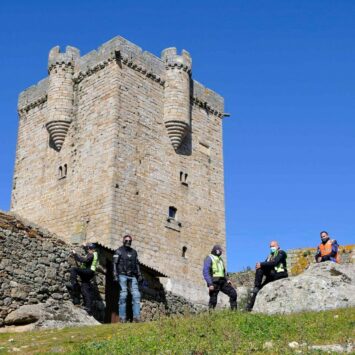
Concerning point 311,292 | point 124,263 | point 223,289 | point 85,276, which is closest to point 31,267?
point 85,276

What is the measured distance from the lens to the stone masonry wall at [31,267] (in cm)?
1211

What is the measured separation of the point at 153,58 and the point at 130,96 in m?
2.49

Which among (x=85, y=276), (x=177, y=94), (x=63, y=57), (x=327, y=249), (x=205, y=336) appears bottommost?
(x=205, y=336)

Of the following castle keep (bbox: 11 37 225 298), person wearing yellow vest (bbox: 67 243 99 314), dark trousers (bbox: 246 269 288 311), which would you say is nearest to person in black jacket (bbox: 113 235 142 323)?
person wearing yellow vest (bbox: 67 243 99 314)

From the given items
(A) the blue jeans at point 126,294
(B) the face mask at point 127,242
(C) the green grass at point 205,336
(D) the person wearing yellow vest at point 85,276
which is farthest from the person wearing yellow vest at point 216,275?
(D) the person wearing yellow vest at point 85,276

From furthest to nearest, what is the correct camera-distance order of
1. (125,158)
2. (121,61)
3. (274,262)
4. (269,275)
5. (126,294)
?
(121,61), (125,158), (126,294), (269,275), (274,262)

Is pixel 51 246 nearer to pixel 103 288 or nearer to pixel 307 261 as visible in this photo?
pixel 103 288

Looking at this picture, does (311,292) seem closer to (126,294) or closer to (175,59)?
(126,294)

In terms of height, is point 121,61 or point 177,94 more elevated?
point 121,61

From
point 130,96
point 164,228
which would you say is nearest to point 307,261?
point 164,228

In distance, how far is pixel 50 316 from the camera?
39.4 ft

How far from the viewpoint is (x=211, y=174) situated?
2591 cm

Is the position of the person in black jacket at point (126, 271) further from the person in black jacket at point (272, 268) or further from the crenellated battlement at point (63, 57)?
the crenellated battlement at point (63, 57)

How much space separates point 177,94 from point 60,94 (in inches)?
185
